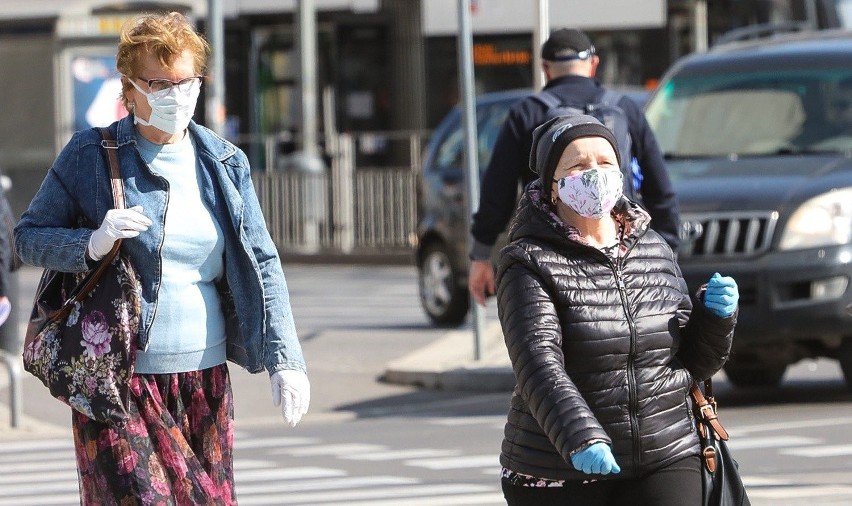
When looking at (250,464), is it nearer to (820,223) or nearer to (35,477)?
(35,477)

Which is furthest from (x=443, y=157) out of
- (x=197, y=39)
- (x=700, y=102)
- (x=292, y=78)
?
(x=292, y=78)

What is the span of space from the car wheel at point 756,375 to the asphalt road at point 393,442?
0.10 metres

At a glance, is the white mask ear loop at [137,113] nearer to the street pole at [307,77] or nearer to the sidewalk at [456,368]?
the sidewalk at [456,368]

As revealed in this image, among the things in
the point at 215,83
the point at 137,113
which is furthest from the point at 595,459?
the point at 215,83

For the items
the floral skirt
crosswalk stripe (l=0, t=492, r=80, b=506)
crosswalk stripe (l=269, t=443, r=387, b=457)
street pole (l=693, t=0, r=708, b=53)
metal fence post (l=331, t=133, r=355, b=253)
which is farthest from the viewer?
street pole (l=693, t=0, r=708, b=53)

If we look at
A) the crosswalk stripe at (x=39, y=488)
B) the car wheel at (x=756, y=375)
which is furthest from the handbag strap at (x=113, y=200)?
the car wheel at (x=756, y=375)

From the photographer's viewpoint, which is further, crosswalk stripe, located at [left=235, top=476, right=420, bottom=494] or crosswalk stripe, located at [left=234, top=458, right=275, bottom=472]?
crosswalk stripe, located at [left=234, top=458, right=275, bottom=472]

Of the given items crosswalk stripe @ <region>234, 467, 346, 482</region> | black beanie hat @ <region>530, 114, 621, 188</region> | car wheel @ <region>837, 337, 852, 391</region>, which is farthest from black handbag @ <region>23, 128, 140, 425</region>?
car wheel @ <region>837, 337, 852, 391</region>

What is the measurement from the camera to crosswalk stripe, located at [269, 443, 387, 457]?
32.7 feet

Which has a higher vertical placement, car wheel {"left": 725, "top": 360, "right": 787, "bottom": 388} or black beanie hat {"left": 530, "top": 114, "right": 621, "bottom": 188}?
black beanie hat {"left": 530, "top": 114, "right": 621, "bottom": 188}

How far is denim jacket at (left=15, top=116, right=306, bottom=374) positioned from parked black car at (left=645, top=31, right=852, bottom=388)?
5434 mm

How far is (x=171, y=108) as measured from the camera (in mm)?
4973

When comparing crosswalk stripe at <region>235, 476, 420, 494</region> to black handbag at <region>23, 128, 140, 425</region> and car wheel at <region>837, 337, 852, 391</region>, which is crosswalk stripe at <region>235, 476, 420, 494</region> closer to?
car wheel at <region>837, 337, 852, 391</region>

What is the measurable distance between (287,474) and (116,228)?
4587 millimetres
